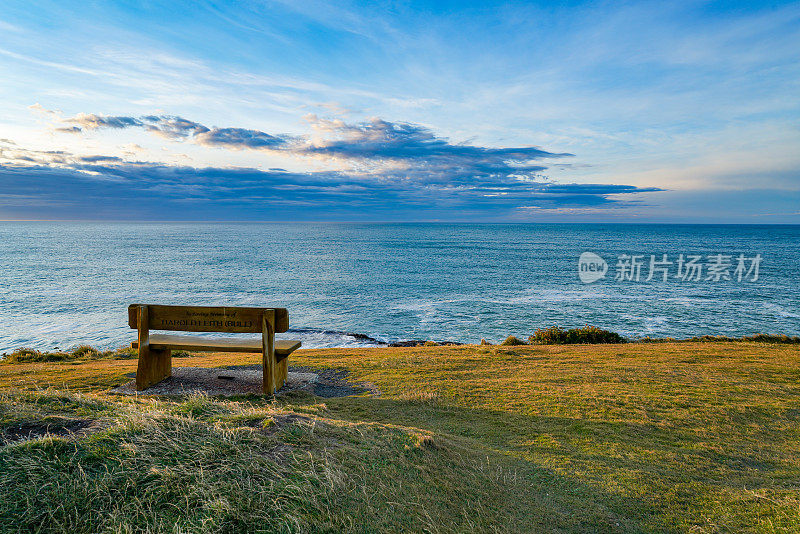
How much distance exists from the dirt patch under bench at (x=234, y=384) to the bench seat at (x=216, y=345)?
2.44 ft

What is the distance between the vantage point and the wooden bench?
733 centimetres

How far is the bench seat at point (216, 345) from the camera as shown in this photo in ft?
24.5

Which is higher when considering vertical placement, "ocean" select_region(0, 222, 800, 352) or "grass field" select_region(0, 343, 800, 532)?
"grass field" select_region(0, 343, 800, 532)

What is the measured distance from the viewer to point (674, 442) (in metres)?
5.70

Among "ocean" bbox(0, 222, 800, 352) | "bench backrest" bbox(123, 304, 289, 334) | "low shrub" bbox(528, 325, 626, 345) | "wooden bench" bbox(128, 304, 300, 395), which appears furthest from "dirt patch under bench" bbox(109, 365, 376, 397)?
"ocean" bbox(0, 222, 800, 352)

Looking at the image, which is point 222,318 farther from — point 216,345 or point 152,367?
point 152,367

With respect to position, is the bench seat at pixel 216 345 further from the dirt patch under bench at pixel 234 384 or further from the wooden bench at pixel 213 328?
the dirt patch under bench at pixel 234 384

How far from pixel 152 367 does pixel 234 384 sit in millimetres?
1581

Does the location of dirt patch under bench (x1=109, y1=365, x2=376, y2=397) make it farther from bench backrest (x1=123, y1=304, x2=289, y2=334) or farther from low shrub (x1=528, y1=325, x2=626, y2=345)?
low shrub (x1=528, y1=325, x2=626, y2=345)

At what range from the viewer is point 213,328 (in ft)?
24.2

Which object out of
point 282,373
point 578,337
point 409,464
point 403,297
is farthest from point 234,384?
point 403,297

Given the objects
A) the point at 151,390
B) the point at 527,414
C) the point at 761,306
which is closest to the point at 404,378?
the point at 527,414

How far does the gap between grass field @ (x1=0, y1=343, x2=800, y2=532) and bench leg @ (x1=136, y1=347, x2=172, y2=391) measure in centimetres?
233

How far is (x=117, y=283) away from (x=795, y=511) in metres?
54.6
